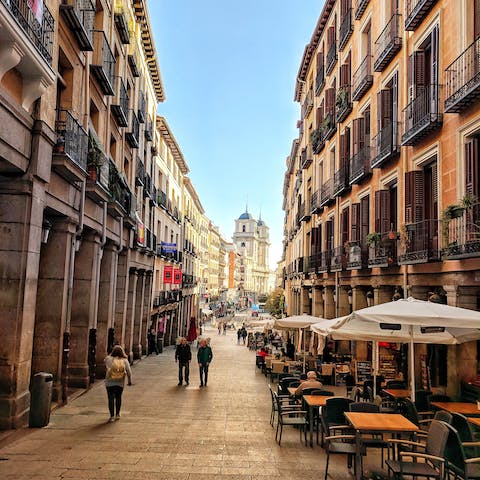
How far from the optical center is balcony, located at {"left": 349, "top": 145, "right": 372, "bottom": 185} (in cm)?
1889

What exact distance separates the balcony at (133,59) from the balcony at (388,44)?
10066mm

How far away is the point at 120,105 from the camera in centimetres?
1875

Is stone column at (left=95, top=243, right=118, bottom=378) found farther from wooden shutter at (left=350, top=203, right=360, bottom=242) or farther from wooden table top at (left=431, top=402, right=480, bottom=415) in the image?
wooden table top at (left=431, top=402, right=480, bottom=415)

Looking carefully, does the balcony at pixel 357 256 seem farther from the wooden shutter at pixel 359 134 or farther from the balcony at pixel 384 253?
the wooden shutter at pixel 359 134

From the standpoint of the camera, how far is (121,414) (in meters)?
11.4

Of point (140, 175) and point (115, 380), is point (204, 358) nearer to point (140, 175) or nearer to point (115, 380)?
point (115, 380)

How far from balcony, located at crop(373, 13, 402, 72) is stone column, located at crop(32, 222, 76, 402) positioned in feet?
38.1

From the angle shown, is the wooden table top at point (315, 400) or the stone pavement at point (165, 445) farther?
the wooden table top at point (315, 400)

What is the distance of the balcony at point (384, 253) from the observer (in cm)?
Answer: 1552

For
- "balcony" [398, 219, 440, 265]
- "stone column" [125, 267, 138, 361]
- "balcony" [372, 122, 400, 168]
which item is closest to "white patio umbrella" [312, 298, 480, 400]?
"balcony" [398, 219, 440, 265]

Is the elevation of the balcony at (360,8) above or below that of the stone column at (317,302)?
above

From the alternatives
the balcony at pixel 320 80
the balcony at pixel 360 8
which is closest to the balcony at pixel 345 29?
the balcony at pixel 360 8

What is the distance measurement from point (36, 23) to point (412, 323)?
8.50 meters

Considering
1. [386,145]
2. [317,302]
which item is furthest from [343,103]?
[317,302]
